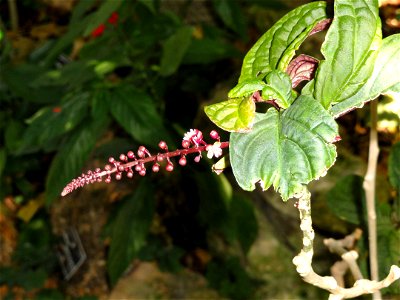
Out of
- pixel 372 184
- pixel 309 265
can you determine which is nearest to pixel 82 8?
pixel 372 184

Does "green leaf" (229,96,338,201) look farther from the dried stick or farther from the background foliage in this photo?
the background foliage

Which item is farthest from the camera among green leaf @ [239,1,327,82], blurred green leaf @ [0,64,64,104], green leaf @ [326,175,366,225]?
blurred green leaf @ [0,64,64,104]

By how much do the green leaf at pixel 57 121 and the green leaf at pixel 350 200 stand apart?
0.84 meters

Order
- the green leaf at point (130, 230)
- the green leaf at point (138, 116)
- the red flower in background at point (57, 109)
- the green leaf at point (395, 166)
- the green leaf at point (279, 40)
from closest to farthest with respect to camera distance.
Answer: the green leaf at point (279, 40), the green leaf at point (395, 166), the green leaf at point (138, 116), the red flower in background at point (57, 109), the green leaf at point (130, 230)

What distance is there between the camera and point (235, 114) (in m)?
0.66

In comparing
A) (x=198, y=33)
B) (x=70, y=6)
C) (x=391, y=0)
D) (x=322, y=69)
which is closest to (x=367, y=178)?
(x=322, y=69)

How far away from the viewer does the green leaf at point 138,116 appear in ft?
5.68

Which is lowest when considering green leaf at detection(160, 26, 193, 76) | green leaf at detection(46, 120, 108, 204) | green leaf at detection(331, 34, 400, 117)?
green leaf at detection(46, 120, 108, 204)

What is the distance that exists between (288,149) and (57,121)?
1.28 meters

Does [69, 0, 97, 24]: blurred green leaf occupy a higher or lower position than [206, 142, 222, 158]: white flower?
lower

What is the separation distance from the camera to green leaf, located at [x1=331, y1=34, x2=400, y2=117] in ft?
2.23

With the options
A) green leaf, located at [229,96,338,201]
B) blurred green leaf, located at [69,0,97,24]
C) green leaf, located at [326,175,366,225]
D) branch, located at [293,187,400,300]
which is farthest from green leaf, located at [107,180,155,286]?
green leaf, located at [229,96,338,201]

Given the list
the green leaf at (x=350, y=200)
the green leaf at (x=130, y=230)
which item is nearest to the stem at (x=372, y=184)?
the green leaf at (x=350, y=200)

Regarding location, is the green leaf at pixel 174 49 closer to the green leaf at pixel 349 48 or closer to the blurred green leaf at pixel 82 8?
the blurred green leaf at pixel 82 8
